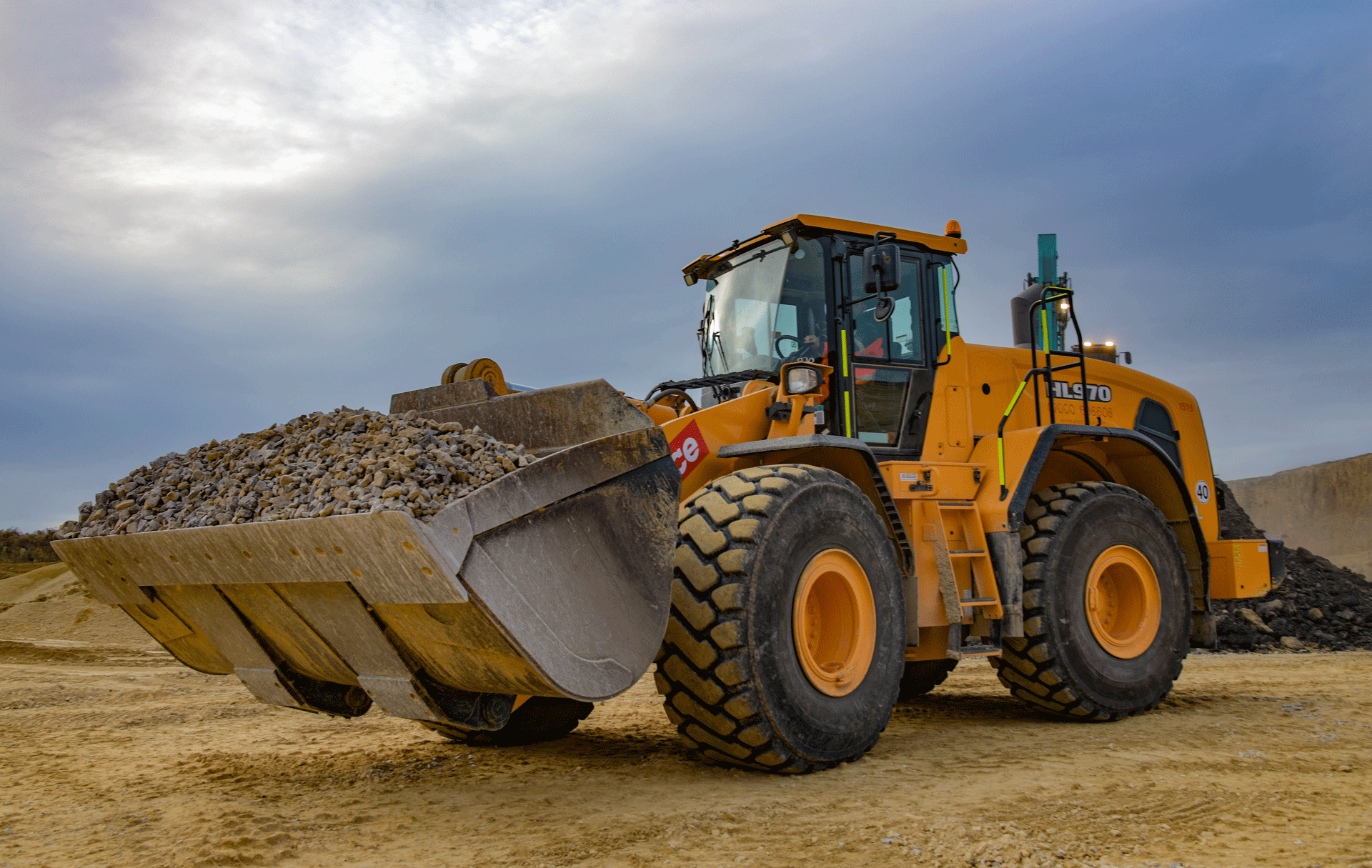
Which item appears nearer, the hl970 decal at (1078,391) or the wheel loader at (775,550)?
the wheel loader at (775,550)

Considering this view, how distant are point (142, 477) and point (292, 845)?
1750 mm

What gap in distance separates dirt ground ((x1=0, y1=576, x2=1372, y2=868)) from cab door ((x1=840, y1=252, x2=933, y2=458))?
1.78 metres

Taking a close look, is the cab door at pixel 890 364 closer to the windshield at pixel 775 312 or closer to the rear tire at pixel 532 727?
the windshield at pixel 775 312

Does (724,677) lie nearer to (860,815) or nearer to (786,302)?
(860,815)

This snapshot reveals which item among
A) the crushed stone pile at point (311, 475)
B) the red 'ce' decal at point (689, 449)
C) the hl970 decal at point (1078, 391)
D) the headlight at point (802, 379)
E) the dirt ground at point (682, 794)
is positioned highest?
the hl970 decal at point (1078, 391)

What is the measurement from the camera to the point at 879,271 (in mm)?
5223

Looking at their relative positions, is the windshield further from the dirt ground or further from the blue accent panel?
the blue accent panel

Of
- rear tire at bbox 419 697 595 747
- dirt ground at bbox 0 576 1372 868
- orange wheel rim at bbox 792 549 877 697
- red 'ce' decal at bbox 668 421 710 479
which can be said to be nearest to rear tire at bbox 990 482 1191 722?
dirt ground at bbox 0 576 1372 868

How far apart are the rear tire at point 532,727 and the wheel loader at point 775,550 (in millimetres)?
18

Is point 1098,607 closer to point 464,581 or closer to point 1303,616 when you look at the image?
point 464,581

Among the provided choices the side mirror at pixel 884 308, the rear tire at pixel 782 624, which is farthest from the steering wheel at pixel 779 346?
the rear tire at pixel 782 624

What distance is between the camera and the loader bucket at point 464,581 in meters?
3.13

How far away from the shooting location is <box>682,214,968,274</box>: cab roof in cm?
563

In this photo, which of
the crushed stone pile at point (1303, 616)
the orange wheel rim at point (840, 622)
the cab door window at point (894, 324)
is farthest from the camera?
the crushed stone pile at point (1303, 616)
